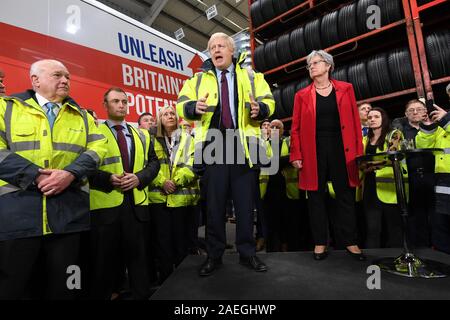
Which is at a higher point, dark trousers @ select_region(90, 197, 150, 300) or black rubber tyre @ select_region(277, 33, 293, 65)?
black rubber tyre @ select_region(277, 33, 293, 65)

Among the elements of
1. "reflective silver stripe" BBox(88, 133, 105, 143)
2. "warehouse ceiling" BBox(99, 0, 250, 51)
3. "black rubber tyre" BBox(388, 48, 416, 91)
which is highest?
"warehouse ceiling" BBox(99, 0, 250, 51)

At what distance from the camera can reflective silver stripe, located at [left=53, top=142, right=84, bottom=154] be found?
1388 mm

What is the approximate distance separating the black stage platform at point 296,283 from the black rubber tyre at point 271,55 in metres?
4.04

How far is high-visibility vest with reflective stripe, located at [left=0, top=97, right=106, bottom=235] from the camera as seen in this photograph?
1297 mm

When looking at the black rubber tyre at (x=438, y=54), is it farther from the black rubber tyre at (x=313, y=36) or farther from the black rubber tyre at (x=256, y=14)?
the black rubber tyre at (x=256, y=14)

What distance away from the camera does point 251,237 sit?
1.65 meters

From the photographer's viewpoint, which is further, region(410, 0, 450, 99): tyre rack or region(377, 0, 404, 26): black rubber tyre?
region(377, 0, 404, 26): black rubber tyre

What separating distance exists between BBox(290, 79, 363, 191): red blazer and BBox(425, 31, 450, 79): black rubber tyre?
238 centimetres

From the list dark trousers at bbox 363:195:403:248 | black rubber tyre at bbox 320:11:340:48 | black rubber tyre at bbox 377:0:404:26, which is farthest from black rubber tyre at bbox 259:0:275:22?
dark trousers at bbox 363:195:403:248

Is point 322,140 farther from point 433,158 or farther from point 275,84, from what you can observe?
point 275,84

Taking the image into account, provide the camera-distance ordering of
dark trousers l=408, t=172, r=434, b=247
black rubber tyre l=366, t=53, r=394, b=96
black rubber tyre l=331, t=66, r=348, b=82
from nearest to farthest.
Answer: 1. dark trousers l=408, t=172, r=434, b=247
2. black rubber tyre l=366, t=53, r=394, b=96
3. black rubber tyre l=331, t=66, r=348, b=82

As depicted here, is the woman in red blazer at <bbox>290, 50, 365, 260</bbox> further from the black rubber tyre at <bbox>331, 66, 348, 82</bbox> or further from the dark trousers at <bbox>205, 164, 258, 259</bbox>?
the black rubber tyre at <bbox>331, 66, 348, 82</bbox>

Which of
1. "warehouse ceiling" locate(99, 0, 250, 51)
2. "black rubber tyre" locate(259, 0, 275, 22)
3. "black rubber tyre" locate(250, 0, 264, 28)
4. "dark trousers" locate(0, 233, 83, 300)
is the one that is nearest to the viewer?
"dark trousers" locate(0, 233, 83, 300)

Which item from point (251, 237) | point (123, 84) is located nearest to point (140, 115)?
point (123, 84)
